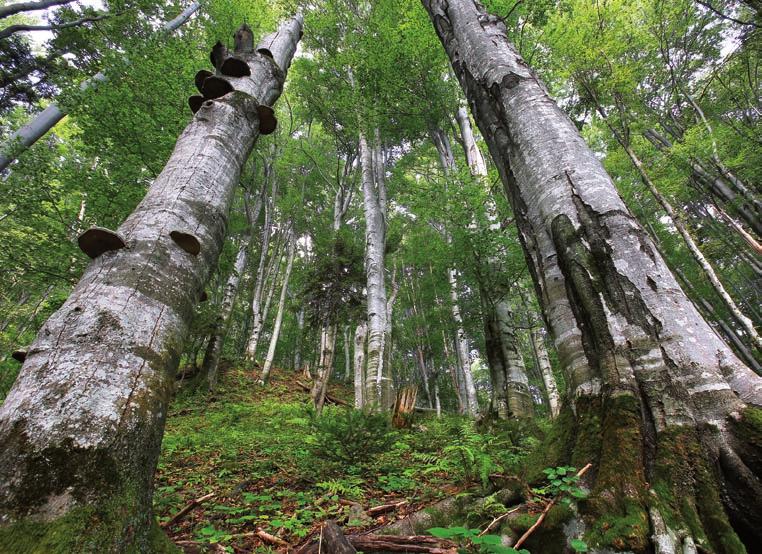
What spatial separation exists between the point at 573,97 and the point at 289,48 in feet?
36.1

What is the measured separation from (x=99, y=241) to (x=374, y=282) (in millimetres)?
6875

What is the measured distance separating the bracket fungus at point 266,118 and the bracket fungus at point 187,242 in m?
1.68

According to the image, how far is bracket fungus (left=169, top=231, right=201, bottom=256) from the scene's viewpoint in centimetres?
185

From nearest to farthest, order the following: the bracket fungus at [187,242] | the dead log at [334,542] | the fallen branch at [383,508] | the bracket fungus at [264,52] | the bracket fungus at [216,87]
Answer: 1. the dead log at [334,542]
2. the bracket fungus at [187,242]
3. the fallen branch at [383,508]
4. the bracket fungus at [216,87]
5. the bracket fungus at [264,52]

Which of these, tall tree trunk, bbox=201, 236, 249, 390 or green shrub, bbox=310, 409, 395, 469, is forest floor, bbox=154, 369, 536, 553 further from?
tall tree trunk, bbox=201, 236, 249, 390

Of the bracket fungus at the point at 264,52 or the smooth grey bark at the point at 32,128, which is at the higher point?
the smooth grey bark at the point at 32,128

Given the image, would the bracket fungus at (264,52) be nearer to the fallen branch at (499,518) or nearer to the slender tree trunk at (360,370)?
the fallen branch at (499,518)

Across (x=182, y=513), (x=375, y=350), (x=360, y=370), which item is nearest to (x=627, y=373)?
(x=182, y=513)

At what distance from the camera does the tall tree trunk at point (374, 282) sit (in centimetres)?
746

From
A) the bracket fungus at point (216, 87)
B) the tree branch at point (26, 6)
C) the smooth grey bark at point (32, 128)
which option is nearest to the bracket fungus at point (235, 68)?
the bracket fungus at point (216, 87)

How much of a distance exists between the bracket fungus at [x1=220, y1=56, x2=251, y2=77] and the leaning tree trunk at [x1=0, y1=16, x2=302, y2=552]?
5.65 feet

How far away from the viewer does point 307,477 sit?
3.57 m

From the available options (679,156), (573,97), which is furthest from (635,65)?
(679,156)

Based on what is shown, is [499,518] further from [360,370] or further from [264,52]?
[360,370]
